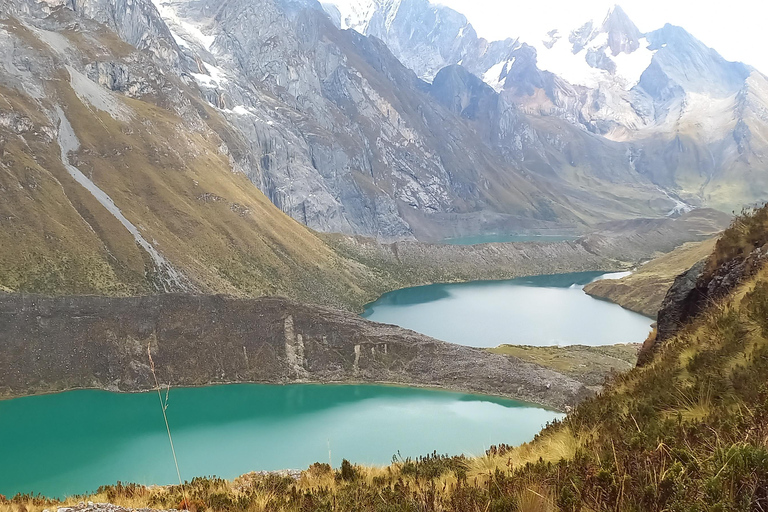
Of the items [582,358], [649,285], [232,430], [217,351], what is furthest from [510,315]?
[232,430]

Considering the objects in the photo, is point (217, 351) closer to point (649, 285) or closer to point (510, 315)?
point (510, 315)

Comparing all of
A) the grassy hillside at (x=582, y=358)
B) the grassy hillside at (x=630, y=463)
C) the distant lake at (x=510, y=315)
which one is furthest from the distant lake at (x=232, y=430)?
the distant lake at (x=510, y=315)

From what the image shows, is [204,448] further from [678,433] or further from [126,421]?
[678,433]

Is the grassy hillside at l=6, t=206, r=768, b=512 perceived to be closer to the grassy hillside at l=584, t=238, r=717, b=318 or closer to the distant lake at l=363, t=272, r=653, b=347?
the distant lake at l=363, t=272, r=653, b=347

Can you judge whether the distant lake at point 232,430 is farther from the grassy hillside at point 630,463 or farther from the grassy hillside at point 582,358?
the grassy hillside at point 630,463

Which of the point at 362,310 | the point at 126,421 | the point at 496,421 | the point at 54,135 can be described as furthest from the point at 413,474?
the point at 54,135

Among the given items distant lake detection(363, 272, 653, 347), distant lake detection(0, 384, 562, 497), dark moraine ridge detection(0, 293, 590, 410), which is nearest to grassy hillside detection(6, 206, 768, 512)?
distant lake detection(0, 384, 562, 497)
